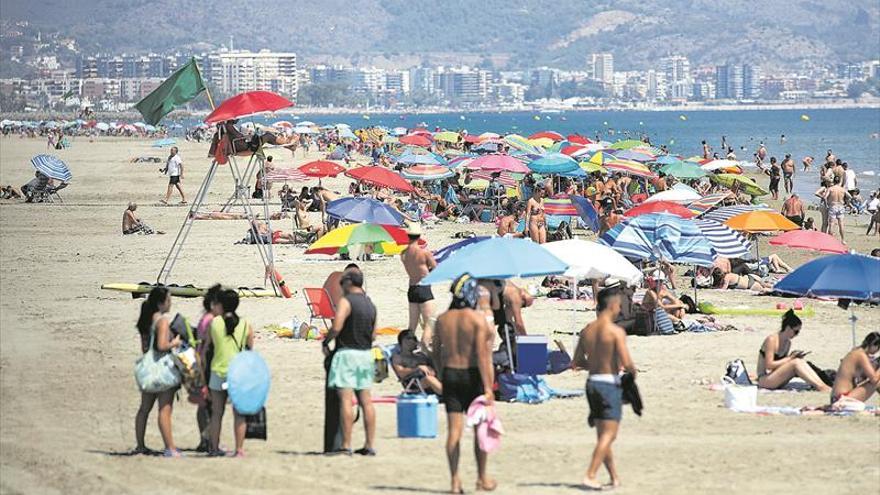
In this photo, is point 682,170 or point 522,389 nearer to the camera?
point 522,389

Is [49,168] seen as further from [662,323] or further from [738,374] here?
[738,374]

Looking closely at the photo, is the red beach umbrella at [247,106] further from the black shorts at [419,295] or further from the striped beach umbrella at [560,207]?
the striped beach umbrella at [560,207]

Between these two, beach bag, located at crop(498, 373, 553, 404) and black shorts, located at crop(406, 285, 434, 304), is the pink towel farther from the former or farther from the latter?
Result: black shorts, located at crop(406, 285, 434, 304)

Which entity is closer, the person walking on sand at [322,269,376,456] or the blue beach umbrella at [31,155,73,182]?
the person walking on sand at [322,269,376,456]

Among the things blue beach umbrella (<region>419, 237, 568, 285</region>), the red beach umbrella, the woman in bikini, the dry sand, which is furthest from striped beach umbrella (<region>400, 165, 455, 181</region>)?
blue beach umbrella (<region>419, 237, 568, 285</region>)

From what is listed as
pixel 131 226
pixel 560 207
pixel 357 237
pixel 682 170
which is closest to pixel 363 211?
pixel 357 237

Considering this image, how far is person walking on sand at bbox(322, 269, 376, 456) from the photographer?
919 cm

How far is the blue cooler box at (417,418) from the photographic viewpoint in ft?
32.8

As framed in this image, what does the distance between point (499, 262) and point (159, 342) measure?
255 cm

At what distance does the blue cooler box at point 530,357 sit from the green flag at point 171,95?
5132 millimetres

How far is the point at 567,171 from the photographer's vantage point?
1101 inches

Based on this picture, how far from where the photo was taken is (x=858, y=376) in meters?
11.0

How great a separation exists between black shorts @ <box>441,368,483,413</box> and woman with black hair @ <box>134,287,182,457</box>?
1.74 metres

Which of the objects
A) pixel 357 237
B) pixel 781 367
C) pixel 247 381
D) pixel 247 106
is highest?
pixel 247 106
